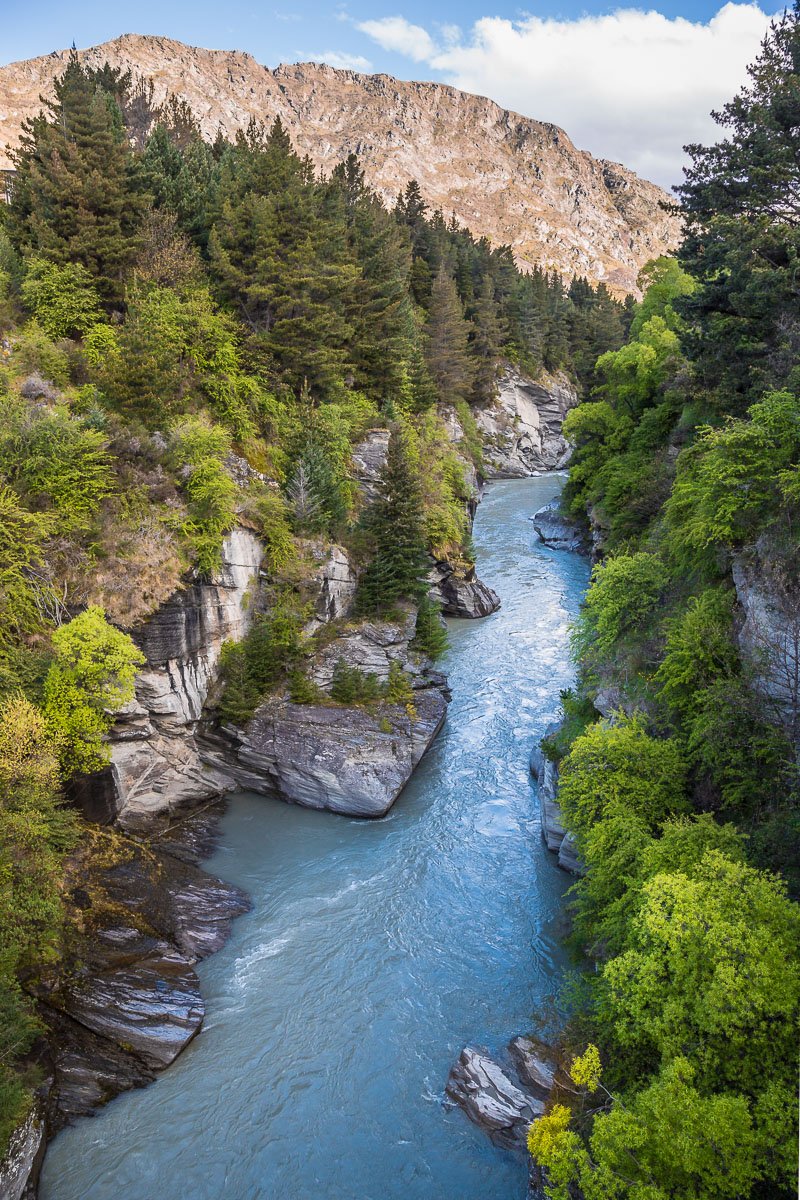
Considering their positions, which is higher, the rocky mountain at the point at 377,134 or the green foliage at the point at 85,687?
the rocky mountain at the point at 377,134

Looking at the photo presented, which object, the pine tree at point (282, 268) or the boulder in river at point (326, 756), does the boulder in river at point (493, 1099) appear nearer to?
the boulder in river at point (326, 756)

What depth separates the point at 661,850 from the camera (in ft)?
38.1

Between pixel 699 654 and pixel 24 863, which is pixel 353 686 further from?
pixel 699 654

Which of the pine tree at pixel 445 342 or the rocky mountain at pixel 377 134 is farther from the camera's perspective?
the rocky mountain at pixel 377 134

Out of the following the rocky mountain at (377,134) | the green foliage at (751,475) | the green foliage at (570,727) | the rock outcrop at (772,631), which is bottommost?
the green foliage at (570,727)

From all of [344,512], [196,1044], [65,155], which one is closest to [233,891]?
[196,1044]

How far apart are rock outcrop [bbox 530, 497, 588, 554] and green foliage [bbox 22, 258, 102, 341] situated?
34495 millimetres

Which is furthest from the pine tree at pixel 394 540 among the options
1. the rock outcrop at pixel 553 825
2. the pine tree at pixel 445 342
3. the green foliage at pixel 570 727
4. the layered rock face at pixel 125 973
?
the pine tree at pixel 445 342

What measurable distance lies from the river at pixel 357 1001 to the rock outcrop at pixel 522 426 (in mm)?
51183

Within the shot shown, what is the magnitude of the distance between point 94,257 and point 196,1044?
1068 inches

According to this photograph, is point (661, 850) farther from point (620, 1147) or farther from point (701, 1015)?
point (620, 1147)

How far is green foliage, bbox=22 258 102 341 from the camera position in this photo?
23.1 m

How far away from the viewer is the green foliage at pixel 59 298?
909 inches

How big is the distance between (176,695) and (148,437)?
353 inches
